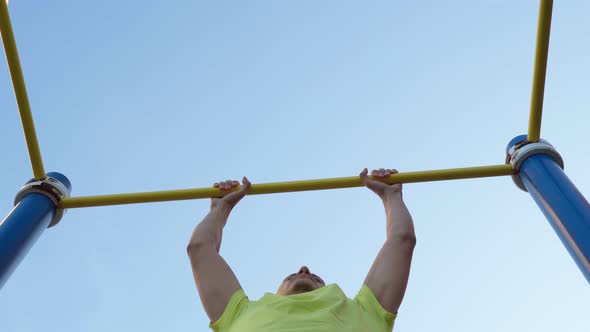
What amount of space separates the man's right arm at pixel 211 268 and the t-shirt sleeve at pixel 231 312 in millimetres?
25

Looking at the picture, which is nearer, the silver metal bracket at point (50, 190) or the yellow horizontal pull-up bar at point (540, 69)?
the yellow horizontal pull-up bar at point (540, 69)

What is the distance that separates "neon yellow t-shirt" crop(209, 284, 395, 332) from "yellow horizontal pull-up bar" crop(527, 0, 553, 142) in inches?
50.8

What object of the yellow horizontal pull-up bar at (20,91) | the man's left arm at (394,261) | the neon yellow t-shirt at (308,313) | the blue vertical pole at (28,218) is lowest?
the neon yellow t-shirt at (308,313)

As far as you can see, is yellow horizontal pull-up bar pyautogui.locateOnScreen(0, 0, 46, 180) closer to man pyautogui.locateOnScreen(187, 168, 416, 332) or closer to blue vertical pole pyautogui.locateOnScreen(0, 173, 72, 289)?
blue vertical pole pyautogui.locateOnScreen(0, 173, 72, 289)

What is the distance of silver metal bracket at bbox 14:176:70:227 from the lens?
317 cm

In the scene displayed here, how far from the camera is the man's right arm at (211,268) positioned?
2.39 m

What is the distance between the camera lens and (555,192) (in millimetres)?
2775

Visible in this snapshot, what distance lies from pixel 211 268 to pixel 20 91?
133 cm

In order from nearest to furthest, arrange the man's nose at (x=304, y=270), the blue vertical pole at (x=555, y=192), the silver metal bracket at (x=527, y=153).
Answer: the blue vertical pole at (x=555, y=192) < the man's nose at (x=304, y=270) < the silver metal bracket at (x=527, y=153)

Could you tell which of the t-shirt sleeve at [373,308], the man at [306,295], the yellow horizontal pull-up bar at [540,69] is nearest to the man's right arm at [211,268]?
the man at [306,295]

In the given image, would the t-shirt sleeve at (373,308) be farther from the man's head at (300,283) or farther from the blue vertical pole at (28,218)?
the blue vertical pole at (28,218)

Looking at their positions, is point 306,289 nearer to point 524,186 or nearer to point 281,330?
point 281,330

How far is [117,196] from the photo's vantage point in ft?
10.5

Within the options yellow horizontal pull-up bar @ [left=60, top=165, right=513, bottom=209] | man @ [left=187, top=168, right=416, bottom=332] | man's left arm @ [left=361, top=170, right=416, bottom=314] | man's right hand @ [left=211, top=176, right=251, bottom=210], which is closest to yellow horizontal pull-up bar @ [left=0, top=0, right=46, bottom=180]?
yellow horizontal pull-up bar @ [left=60, top=165, right=513, bottom=209]
